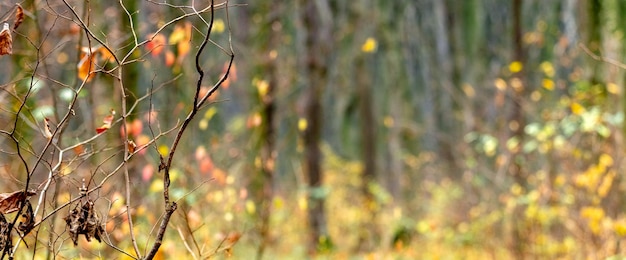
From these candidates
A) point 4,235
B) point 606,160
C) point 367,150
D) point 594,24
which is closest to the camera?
point 4,235

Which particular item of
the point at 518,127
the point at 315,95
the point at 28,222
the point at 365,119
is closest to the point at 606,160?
the point at 518,127

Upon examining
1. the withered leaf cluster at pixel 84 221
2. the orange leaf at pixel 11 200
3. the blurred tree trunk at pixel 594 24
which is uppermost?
the orange leaf at pixel 11 200

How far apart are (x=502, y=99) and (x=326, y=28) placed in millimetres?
1830

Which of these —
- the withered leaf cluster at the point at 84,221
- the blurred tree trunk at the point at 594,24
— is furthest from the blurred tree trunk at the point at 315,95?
the withered leaf cluster at the point at 84,221

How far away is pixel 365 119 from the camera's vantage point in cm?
916

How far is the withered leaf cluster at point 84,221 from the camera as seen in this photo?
2.05m

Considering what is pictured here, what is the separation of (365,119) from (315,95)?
250 cm

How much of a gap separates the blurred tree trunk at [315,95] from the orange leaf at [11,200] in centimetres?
349

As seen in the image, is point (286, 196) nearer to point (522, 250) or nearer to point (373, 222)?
point (373, 222)

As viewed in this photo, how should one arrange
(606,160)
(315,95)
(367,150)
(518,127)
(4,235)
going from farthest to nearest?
1. (367,150)
2. (315,95)
3. (518,127)
4. (606,160)
5. (4,235)

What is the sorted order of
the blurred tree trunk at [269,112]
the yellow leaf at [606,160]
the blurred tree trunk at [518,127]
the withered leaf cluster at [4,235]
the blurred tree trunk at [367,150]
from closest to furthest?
the withered leaf cluster at [4,235] → the yellow leaf at [606,160] → the blurred tree trunk at [269,112] → the blurred tree trunk at [518,127] → the blurred tree trunk at [367,150]

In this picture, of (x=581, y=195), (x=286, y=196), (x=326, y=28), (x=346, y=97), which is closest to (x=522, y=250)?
(x=581, y=195)

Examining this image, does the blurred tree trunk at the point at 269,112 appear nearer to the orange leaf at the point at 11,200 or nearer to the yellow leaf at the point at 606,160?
the yellow leaf at the point at 606,160

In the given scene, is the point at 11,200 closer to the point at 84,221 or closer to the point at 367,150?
the point at 84,221
